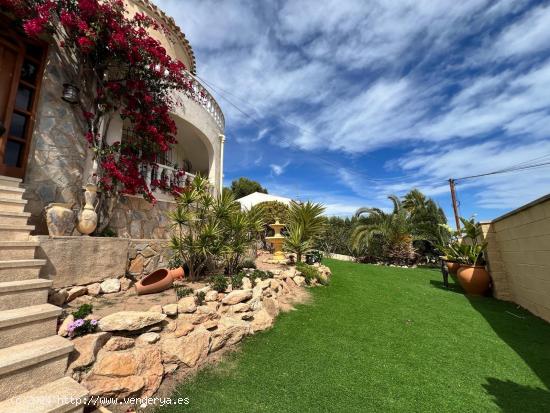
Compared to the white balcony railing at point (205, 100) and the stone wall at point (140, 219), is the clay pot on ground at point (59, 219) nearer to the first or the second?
the stone wall at point (140, 219)

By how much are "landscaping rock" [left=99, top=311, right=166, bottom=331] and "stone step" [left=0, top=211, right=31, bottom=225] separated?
2045 mm

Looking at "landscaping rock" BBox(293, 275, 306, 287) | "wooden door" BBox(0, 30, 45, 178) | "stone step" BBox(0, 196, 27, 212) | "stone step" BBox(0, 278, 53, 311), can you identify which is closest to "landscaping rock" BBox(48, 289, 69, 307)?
"stone step" BBox(0, 278, 53, 311)

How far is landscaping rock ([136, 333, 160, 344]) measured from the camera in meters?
3.04

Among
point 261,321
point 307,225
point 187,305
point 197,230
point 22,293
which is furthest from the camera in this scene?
point 307,225

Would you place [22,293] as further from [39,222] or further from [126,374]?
[39,222]

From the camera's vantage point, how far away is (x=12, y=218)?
3.63 meters

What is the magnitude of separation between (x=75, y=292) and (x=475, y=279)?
31.0ft

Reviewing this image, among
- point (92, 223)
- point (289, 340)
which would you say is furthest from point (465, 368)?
point (92, 223)

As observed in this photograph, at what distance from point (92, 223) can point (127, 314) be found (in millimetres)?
2319

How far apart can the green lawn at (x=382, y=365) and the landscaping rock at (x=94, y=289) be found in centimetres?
242

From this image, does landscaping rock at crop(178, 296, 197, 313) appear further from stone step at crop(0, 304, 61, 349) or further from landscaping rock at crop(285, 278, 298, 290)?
landscaping rock at crop(285, 278, 298, 290)

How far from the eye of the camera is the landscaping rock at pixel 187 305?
3730 millimetres


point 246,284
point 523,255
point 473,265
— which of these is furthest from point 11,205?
point 473,265

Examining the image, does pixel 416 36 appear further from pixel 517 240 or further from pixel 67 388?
pixel 67 388
